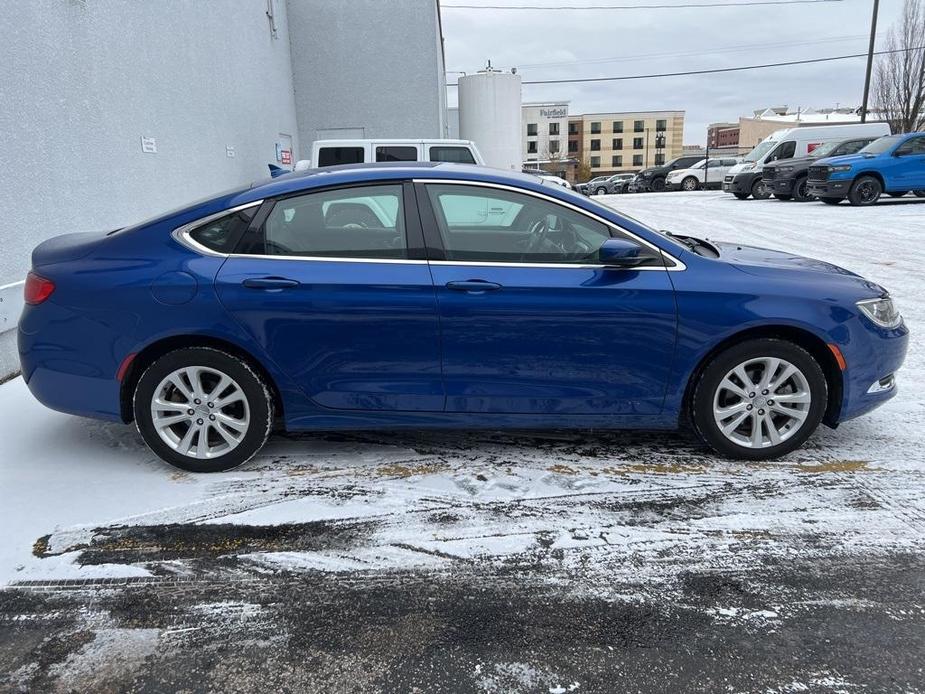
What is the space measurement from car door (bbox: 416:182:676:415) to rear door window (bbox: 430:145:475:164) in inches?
256

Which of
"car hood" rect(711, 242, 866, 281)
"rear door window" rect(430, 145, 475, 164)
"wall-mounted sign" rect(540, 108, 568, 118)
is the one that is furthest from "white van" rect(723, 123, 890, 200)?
"wall-mounted sign" rect(540, 108, 568, 118)

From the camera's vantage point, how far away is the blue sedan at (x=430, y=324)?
3492 mm

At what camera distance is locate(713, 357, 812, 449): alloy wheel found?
3600mm

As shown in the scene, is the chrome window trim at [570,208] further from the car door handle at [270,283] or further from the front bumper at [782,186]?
the front bumper at [782,186]

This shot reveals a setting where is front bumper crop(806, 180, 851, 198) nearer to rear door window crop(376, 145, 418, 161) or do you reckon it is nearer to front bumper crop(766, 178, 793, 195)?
front bumper crop(766, 178, 793, 195)

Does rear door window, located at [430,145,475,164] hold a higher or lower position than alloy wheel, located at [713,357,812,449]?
higher

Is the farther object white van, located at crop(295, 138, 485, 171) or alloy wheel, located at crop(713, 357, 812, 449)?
white van, located at crop(295, 138, 485, 171)

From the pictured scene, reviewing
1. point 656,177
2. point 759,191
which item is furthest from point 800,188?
point 656,177

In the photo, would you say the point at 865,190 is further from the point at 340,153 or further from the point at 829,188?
the point at 340,153

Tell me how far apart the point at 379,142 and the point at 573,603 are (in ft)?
28.2

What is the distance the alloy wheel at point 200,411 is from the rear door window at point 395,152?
22.9 ft

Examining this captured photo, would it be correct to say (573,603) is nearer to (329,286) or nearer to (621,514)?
(621,514)

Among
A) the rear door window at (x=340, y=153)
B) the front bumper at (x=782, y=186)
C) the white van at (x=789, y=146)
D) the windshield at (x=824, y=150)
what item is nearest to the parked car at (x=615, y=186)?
the white van at (x=789, y=146)

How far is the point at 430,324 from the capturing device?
3.49 m
